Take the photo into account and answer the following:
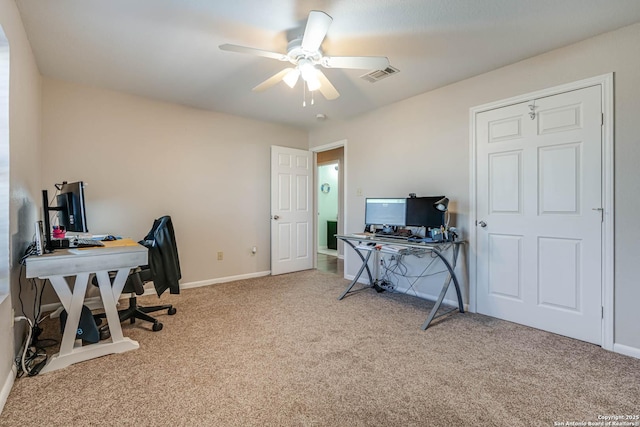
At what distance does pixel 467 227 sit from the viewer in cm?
305

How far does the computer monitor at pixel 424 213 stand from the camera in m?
3.01

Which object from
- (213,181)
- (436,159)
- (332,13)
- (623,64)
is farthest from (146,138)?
(623,64)

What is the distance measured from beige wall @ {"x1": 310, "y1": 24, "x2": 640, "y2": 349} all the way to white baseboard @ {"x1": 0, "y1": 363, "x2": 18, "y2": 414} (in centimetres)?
345

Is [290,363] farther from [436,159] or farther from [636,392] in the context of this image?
[436,159]

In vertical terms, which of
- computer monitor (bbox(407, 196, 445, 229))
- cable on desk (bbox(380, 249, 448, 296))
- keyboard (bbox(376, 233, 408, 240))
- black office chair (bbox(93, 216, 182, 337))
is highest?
computer monitor (bbox(407, 196, 445, 229))

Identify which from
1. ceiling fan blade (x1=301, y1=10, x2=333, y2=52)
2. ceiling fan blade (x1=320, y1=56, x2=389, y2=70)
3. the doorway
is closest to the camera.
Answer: ceiling fan blade (x1=301, y1=10, x2=333, y2=52)

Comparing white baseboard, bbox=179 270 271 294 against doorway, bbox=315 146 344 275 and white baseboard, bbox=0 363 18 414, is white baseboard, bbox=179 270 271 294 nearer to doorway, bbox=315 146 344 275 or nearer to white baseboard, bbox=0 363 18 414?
doorway, bbox=315 146 344 275

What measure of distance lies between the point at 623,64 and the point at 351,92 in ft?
7.24

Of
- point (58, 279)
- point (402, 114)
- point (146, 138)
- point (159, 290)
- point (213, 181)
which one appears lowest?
point (159, 290)

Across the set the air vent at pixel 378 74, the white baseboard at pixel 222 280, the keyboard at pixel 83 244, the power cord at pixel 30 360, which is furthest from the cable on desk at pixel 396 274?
the power cord at pixel 30 360

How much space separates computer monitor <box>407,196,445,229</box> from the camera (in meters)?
3.01

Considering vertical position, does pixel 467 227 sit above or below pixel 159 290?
above

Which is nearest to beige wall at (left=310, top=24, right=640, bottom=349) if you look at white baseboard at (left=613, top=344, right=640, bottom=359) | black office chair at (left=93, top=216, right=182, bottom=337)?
white baseboard at (left=613, top=344, right=640, bottom=359)

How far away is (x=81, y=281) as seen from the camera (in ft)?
6.64
